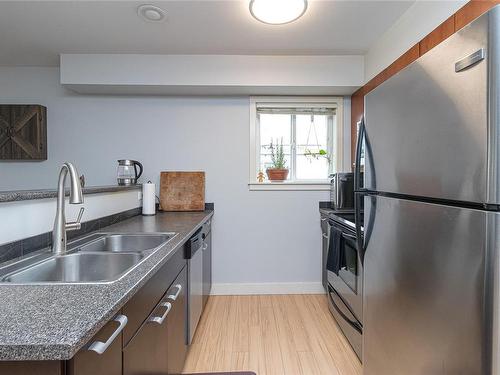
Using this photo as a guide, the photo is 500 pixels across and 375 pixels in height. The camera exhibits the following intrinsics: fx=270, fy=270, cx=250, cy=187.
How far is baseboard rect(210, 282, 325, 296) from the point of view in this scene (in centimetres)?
287

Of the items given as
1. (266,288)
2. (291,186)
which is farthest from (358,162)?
(266,288)

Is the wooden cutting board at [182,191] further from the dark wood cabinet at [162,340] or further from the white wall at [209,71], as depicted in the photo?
the dark wood cabinet at [162,340]

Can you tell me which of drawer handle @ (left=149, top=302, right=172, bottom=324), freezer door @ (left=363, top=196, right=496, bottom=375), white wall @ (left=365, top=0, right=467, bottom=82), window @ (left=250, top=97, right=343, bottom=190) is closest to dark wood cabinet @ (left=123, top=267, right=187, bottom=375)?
drawer handle @ (left=149, top=302, right=172, bottom=324)

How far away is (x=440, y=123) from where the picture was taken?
2.87ft

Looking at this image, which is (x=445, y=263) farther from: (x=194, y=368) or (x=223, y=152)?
(x=223, y=152)

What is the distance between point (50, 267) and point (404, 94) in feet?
5.36

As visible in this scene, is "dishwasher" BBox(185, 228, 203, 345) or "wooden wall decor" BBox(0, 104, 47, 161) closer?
"dishwasher" BBox(185, 228, 203, 345)

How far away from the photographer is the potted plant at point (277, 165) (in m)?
2.93

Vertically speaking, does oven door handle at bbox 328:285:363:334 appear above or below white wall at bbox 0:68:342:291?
below

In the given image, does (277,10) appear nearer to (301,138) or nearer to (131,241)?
(301,138)

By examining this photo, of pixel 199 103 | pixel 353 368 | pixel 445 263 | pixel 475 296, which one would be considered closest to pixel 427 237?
pixel 445 263

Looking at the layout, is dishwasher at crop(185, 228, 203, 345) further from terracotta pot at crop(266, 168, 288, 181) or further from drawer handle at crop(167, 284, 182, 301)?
terracotta pot at crop(266, 168, 288, 181)

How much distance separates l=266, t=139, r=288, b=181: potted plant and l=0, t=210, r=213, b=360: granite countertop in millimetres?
2057

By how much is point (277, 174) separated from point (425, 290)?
2053 mm
